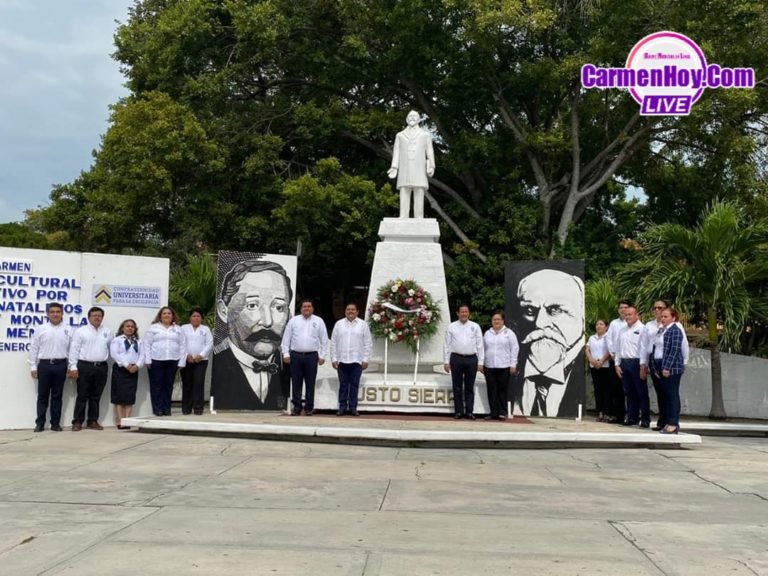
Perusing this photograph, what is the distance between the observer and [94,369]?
32.6 ft

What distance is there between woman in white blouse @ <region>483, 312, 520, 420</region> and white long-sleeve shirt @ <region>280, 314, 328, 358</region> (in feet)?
7.79

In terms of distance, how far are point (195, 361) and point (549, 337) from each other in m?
5.39

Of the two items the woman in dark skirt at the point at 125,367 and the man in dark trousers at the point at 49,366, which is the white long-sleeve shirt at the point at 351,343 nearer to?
the woman in dark skirt at the point at 125,367

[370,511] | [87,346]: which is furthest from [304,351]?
[370,511]

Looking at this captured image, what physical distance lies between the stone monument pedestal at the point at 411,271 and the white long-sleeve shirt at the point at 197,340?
2.67 metres

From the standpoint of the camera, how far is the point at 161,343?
1050cm

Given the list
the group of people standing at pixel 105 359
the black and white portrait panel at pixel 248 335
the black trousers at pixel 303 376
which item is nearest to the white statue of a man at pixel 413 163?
the black and white portrait panel at pixel 248 335

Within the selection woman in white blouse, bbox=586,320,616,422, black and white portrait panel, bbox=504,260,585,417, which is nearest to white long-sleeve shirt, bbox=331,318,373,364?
black and white portrait panel, bbox=504,260,585,417

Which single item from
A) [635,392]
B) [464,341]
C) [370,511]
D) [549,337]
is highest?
[549,337]

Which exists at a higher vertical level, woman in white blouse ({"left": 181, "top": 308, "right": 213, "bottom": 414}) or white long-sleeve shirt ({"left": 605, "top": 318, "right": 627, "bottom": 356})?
white long-sleeve shirt ({"left": 605, "top": 318, "right": 627, "bottom": 356})

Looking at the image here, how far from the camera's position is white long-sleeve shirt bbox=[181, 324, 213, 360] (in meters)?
11.0

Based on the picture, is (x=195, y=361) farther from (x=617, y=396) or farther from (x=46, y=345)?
(x=617, y=396)

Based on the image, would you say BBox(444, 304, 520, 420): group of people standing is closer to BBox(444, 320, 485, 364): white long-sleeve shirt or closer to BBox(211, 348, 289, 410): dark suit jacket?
BBox(444, 320, 485, 364): white long-sleeve shirt

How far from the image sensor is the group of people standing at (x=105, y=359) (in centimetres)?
978
